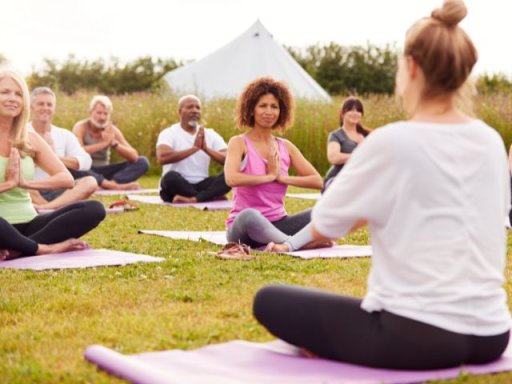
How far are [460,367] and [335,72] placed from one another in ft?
106

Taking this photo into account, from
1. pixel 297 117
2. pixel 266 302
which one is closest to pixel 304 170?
pixel 266 302

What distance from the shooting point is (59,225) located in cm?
606

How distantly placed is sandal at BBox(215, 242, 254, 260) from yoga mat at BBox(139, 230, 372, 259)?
0.28 meters

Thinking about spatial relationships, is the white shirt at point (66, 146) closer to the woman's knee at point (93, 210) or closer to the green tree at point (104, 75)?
the woman's knee at point (93, 210)

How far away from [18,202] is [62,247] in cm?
39

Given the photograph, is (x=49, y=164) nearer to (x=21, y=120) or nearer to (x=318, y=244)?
(x=21, y=120)

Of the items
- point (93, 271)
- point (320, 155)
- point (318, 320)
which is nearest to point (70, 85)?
point (320, 155)

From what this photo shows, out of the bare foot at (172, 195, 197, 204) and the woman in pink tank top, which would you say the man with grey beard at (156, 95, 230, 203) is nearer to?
the bare foot at (172, 195, 197, 204)

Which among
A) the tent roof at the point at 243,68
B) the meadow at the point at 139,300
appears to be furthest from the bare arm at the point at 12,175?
the tent roof at the point at 243,68

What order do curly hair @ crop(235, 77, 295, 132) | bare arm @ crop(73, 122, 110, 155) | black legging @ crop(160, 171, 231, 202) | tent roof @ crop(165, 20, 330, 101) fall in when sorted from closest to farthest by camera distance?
curly hair @ crop(235, 77, 295, 132) → black legging @ crop(160, 171, 231, 202) → bare arm @ crop(73, 122, 110, 155) → tent roof @ crop(165, 20, 330, 101)

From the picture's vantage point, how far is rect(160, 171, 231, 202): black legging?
10102 millimetres

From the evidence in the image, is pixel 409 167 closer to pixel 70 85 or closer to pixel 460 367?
A: pixel 460 367

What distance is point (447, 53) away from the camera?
2.82 meters

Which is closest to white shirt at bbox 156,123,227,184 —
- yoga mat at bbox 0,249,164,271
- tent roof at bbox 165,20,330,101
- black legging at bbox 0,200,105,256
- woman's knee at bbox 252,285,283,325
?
black legging at bbox 0,200,105,256
